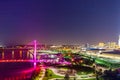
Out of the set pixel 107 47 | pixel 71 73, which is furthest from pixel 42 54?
pixel 71 73

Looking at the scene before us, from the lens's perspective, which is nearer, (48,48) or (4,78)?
(4,78)

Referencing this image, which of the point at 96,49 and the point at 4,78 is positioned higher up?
the point at 96,49

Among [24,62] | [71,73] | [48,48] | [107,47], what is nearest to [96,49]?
[107,47]

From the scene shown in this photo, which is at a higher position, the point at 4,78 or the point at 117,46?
the point at 117,46

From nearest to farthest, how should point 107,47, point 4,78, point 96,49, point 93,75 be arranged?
point 93,75 → point 4,78 → point 96,49 → point 107,47

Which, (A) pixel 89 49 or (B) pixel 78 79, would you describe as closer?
(B) pixel 78 79

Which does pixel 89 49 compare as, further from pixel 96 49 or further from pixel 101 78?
pixel 101 78

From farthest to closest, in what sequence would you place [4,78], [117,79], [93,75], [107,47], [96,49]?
[107,47]
[96,49]
[4,78]
[93,75]
[117,79]

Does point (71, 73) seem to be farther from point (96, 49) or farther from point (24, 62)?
point (24, 62)

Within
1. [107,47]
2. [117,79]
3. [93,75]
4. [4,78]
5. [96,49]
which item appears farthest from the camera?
[107,47]
